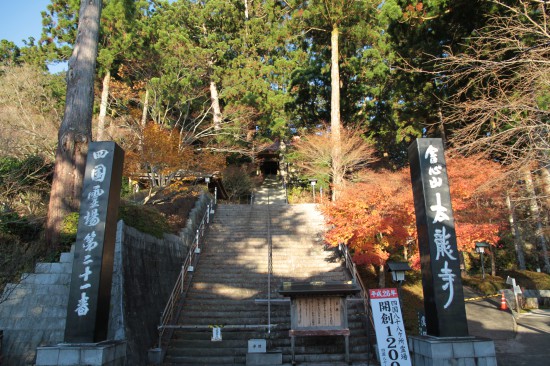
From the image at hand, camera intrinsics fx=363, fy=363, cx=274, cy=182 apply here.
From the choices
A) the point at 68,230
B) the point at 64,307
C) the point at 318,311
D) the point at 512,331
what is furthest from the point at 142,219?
the point at 512,331

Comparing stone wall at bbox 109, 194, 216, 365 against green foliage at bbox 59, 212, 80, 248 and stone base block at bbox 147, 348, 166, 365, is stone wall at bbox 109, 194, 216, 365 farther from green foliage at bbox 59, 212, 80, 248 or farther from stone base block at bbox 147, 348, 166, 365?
green foliage at bbox 59, 212, 80, 248

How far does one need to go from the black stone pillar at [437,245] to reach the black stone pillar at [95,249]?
17.9 feet

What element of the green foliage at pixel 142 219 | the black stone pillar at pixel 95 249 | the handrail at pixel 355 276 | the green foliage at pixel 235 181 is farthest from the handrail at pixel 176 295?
the green foliage at pixel 235 181

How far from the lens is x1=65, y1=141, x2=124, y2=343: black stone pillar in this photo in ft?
19.0

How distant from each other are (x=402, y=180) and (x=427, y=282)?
403 inches

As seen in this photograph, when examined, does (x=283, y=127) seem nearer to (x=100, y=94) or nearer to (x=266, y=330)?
(x=100, y=94)

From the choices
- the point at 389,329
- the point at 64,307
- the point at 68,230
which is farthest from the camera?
the point at 68,230

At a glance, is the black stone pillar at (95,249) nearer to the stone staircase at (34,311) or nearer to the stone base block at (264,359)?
the stone staircase at (34,311)

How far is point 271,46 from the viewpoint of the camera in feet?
78.0

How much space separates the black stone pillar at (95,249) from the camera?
5.79 metres

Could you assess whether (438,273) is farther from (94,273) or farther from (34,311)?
(34,311)

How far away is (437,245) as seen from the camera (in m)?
6.13

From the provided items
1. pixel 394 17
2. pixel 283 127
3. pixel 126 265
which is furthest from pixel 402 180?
pixel 126 265

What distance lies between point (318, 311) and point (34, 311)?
6.00m
